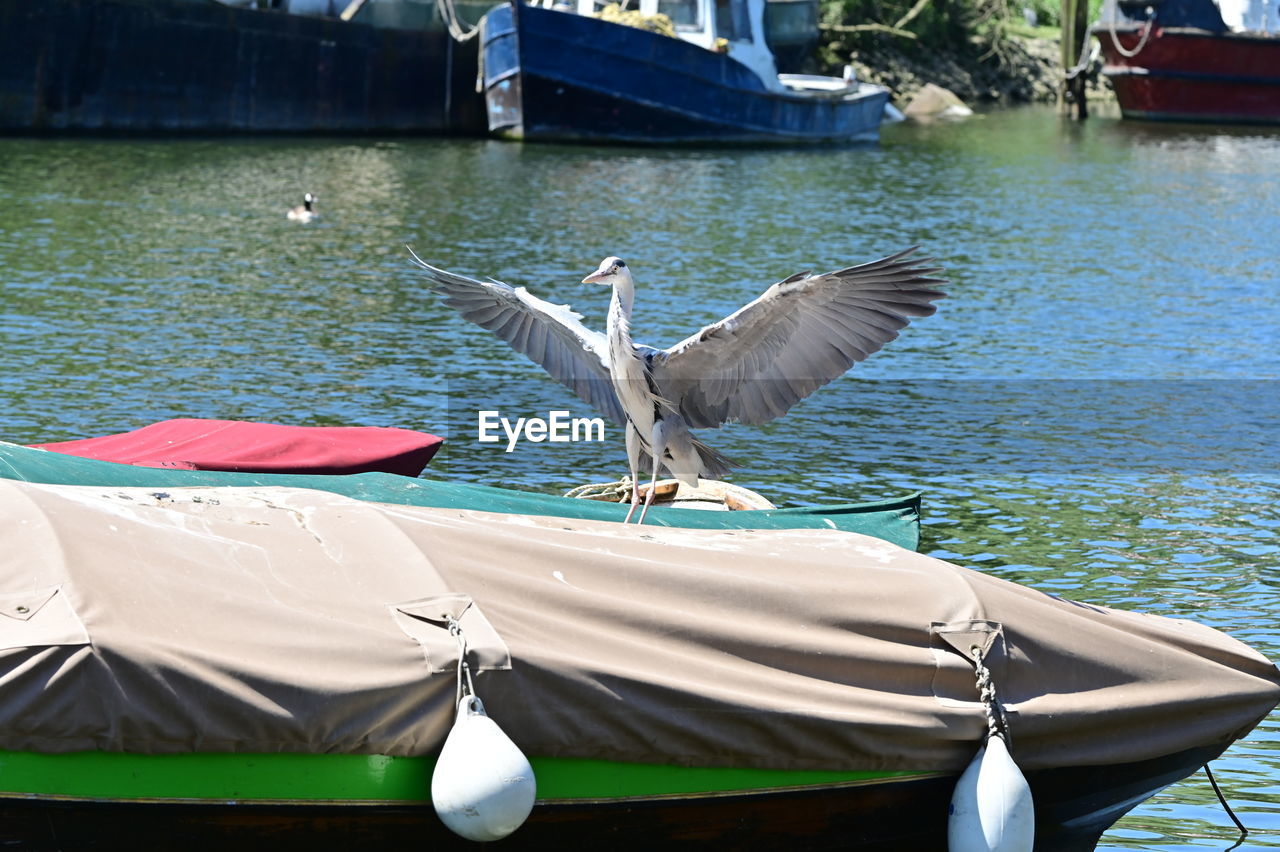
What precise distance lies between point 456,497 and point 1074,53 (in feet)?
123

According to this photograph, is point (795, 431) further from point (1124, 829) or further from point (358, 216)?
point (358, 216)

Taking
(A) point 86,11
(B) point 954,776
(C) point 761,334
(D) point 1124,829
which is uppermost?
(A) point 86,11

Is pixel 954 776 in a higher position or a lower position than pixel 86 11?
lower

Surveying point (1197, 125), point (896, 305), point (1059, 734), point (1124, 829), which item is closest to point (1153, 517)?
point (896, 305)

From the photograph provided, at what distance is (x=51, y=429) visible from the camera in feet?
38.4

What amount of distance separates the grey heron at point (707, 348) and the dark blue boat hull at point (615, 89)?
2105 centimetres

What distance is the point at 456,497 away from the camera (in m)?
8.12

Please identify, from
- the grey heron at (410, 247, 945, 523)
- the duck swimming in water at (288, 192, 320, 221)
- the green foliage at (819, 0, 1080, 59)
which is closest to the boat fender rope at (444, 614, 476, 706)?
the grey heron at (410, 247, 945, 523)

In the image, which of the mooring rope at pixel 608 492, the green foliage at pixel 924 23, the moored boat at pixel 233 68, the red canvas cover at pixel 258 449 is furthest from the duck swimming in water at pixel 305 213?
the green foliage at pixel 924 23

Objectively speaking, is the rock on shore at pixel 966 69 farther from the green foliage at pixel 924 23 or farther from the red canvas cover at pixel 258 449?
the red canvas cover at pixel 258 449

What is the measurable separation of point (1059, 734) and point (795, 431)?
725cm

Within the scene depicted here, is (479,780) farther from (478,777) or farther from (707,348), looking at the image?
(707,348)

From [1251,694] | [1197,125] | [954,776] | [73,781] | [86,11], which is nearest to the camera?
[73,781]

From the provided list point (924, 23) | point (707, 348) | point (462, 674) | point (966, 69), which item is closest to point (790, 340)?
point (707, 348)
